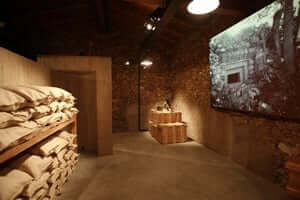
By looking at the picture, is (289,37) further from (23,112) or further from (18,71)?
(18,71)

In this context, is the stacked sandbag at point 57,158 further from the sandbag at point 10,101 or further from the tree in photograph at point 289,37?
the tree in photograph at point 289,37

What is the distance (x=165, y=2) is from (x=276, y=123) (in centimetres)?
246

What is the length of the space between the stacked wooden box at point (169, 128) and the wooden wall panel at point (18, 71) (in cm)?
287

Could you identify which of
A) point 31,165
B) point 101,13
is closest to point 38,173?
point 31,165

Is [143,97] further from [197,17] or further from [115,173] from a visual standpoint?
[115,173]

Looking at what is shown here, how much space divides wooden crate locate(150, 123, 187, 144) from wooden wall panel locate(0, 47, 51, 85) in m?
2.91

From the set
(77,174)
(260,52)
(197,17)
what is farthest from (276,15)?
(77,174)

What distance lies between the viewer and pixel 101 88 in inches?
140

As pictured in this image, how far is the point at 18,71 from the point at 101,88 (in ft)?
4.97

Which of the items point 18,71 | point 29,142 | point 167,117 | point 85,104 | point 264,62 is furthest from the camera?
point 167,117

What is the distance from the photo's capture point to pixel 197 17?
13.5 ft

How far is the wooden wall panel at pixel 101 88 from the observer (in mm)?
3411

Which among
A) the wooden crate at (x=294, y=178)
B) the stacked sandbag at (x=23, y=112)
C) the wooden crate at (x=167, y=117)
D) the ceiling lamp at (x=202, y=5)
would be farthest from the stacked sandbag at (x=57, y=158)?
the wooden crate at (x=167, y=117)

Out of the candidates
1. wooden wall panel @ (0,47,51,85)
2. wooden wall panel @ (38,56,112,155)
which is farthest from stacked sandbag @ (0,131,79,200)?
wooden wall panel @ (38,56,112,155)
